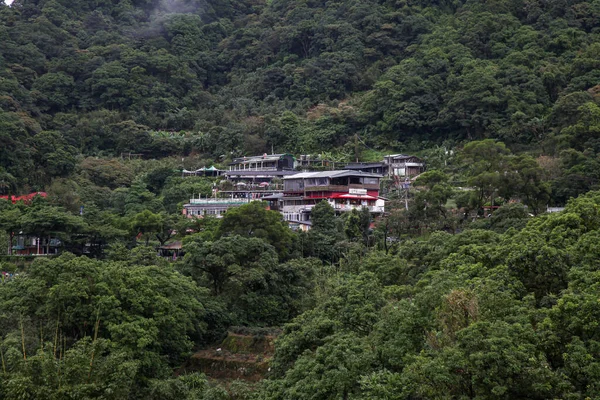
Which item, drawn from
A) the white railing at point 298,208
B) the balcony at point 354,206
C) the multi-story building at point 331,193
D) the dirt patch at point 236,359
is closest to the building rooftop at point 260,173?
the multi-story building at point 331,193

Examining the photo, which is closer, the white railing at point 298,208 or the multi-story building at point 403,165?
the white railing at point 298,208

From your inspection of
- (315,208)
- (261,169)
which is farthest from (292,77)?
(315,208)

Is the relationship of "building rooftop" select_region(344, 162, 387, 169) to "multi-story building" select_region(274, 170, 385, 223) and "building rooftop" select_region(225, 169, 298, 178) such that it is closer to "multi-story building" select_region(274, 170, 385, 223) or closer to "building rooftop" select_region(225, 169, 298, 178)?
"building rooftop" select_region(225, 169, 298, 178)

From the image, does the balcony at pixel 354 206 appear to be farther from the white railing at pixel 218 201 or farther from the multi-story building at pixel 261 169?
the multi-story building at pixel 261 169

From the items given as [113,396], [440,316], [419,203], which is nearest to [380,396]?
[440,316]

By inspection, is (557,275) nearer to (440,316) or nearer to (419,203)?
(440,316)

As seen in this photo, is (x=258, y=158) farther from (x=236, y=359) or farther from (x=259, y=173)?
(x=236, y=359)
